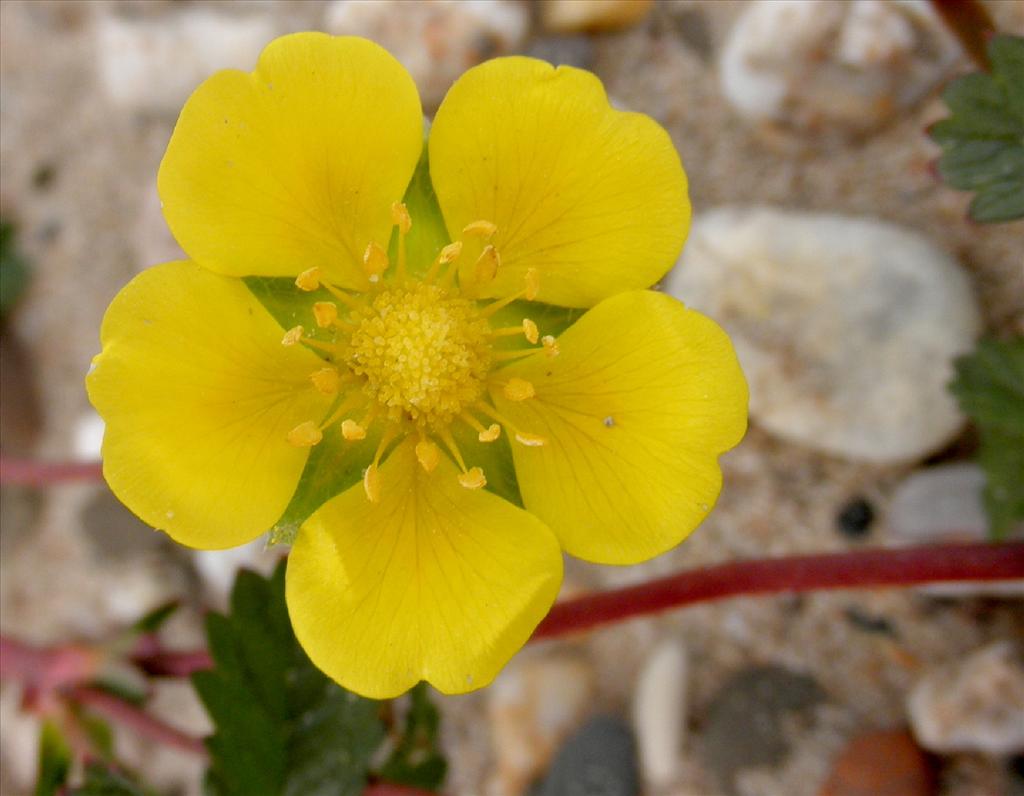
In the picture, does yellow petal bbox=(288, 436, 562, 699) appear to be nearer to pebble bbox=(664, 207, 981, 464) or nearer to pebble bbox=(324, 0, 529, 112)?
pebble bbox=(664, 207, 981, 464)

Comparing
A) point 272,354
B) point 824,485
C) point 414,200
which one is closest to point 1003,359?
point 824,485

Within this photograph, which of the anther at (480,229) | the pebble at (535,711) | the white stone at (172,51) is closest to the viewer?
the anther at (480,229)

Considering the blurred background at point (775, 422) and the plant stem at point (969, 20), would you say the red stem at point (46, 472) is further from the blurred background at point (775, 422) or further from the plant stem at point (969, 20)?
the plant stem at point (969, 20)

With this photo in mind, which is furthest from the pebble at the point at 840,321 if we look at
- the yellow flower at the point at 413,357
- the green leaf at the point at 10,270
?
the green leaf at the point at 10,270

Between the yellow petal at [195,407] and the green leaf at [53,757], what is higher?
the yellow petal at [195,407]

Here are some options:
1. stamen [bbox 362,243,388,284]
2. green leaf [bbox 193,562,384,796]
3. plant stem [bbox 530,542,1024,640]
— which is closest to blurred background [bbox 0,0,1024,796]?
plant stem [bbox 530,542,1024,640]

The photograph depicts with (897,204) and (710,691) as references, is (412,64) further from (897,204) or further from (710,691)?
(710,691)
